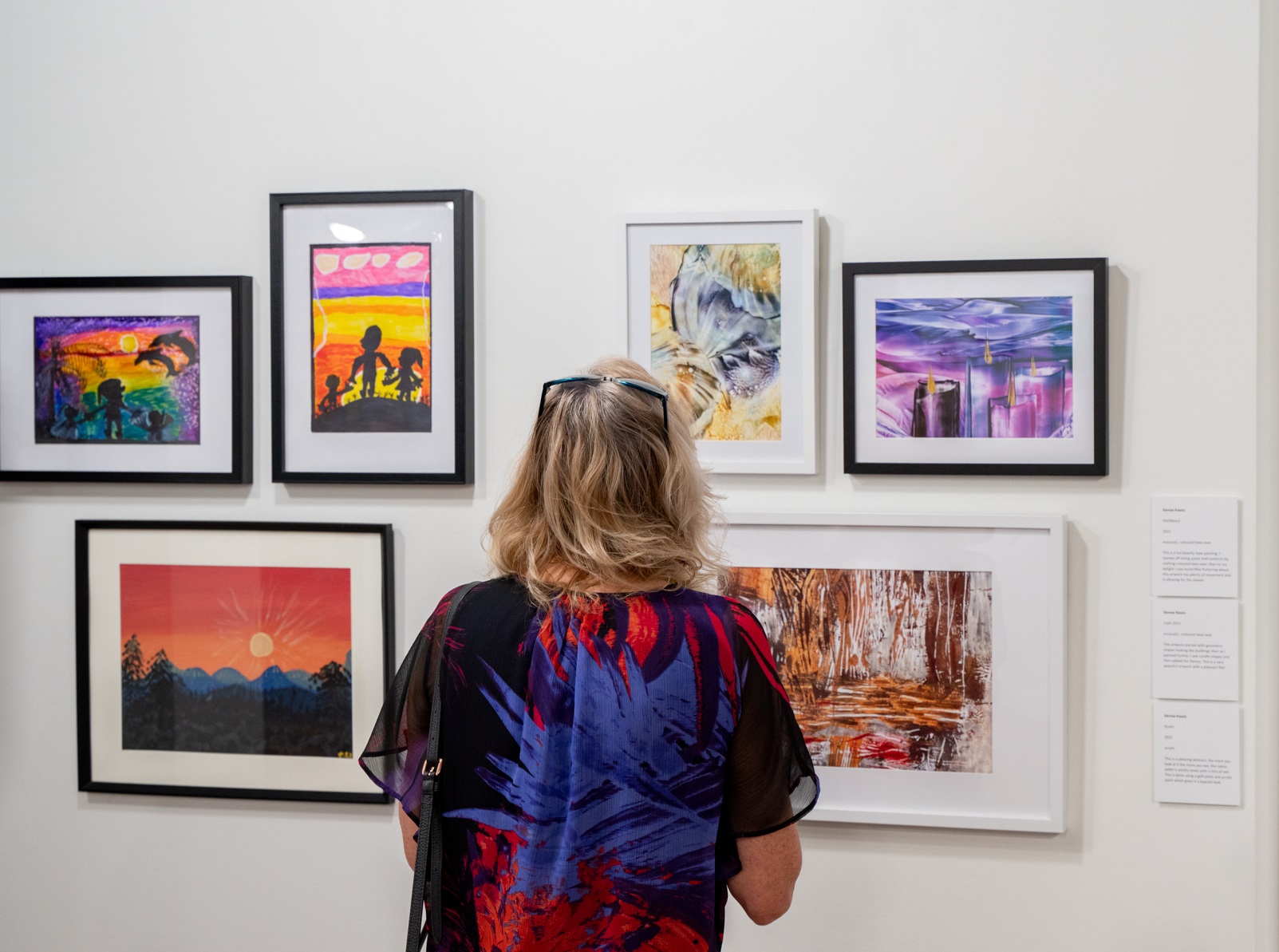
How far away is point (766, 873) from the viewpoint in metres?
0.99

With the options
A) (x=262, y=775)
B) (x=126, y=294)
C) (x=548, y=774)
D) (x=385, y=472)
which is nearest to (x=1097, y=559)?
(x=548, y=774)

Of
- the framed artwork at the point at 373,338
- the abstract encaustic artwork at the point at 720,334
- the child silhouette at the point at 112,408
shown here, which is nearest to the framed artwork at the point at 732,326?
the abstract encaustic artwork at the point at 720,334

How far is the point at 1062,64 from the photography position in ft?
4.50

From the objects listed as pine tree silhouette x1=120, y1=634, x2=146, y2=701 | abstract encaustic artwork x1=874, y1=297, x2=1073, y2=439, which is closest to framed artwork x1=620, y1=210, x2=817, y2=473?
abstract encaustic artwork x1=874, y1=297, x2=1073, y2=439

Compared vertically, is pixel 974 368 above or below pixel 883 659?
above

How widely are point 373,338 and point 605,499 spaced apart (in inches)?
27.2

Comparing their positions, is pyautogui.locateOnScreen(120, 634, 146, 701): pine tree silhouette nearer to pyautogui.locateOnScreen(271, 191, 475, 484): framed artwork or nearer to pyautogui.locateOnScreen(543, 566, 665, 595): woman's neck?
pyautogui.locateOnScreen(271, 191, 475, 484): framed artwork

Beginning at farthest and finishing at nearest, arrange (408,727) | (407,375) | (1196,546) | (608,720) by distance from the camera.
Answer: (407,375) → (1196,546) → (408,727) → (608,720)

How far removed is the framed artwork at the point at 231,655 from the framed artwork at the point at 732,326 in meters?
0.51

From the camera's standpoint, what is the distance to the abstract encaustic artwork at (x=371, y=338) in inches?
58.4

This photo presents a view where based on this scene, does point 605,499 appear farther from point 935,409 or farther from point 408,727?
point 935,409

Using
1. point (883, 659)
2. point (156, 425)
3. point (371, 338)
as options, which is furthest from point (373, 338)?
point (883, 659)

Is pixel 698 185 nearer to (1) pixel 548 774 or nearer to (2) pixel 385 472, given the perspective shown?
(2) pixel 385 472

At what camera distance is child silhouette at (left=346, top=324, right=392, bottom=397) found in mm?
1495
